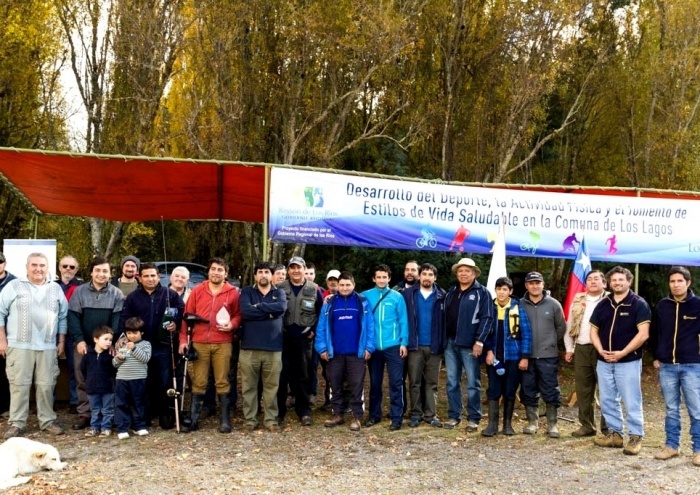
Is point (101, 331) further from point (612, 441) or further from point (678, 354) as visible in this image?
point (678, 354)

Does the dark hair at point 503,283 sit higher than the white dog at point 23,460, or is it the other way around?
the dark hair at point 503,283

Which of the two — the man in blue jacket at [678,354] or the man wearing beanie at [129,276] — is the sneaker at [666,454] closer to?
the man in blue jacket at [678,354]

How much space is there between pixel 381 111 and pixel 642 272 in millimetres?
7228

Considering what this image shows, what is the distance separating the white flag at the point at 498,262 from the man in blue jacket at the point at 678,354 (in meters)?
1.87

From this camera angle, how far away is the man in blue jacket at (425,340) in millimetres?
7246

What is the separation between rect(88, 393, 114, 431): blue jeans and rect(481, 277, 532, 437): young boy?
12.4 ft

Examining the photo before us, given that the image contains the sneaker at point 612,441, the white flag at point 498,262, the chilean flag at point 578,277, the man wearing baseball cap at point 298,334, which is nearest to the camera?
the sneaker at point 612,441

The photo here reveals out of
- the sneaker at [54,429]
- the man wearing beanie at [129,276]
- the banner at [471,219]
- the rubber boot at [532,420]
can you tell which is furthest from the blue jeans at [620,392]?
the sneaker at [54,429]

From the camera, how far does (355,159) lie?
17594 mm

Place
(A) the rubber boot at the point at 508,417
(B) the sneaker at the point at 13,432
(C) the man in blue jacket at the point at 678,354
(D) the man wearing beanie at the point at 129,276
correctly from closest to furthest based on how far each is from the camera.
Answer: (C) the man in blue jacket at the point at 678,354 < (B) the sneaker at the point at 13,432 < (A) the rubber boot at the point at 508,417 < (D) the man wearing beanie at the point at 129,276

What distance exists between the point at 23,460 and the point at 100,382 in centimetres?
137

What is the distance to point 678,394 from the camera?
6.24 m

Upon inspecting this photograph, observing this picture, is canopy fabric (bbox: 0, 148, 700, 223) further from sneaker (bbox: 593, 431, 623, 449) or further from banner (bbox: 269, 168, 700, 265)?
sneaker (bbox: 593, 431, 623, 449)

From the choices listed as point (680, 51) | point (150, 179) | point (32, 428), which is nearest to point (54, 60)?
point (150, 179)
